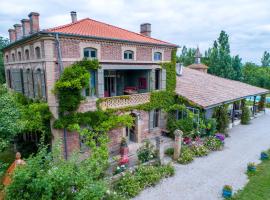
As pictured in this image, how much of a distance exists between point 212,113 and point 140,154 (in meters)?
8.96

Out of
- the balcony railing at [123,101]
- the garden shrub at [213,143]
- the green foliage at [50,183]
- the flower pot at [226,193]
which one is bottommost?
the flower pot at [226,193]

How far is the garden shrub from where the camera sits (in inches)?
586

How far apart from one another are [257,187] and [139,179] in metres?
5.91

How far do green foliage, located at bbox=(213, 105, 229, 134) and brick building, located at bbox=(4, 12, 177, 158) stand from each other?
4.73 metres

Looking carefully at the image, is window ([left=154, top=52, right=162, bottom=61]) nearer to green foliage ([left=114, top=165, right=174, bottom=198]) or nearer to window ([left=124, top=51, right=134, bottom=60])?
window ([left=124, top=51, right=134, bottom=60])

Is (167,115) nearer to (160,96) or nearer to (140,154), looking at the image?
(160,96)

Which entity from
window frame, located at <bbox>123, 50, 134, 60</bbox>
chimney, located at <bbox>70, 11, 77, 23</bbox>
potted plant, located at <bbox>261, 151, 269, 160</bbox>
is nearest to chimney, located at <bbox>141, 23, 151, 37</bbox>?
window frame, located at <bbox>123, 50, 134, 60</bbox>

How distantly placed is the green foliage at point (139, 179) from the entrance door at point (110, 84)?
8111 mm

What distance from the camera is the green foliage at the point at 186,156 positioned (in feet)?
42.2

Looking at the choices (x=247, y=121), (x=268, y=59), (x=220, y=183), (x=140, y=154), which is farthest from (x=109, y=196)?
(x=268, y=59)

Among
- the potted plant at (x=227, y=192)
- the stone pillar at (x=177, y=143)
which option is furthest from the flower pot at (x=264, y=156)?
the potted plant at (x=227, y=192)

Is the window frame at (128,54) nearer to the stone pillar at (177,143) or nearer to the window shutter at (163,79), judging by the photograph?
the window shutter at (163,79)

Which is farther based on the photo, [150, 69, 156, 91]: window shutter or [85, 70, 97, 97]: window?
[150, 69, 156, 91]: window shutter

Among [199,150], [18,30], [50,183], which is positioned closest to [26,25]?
[18,30]
